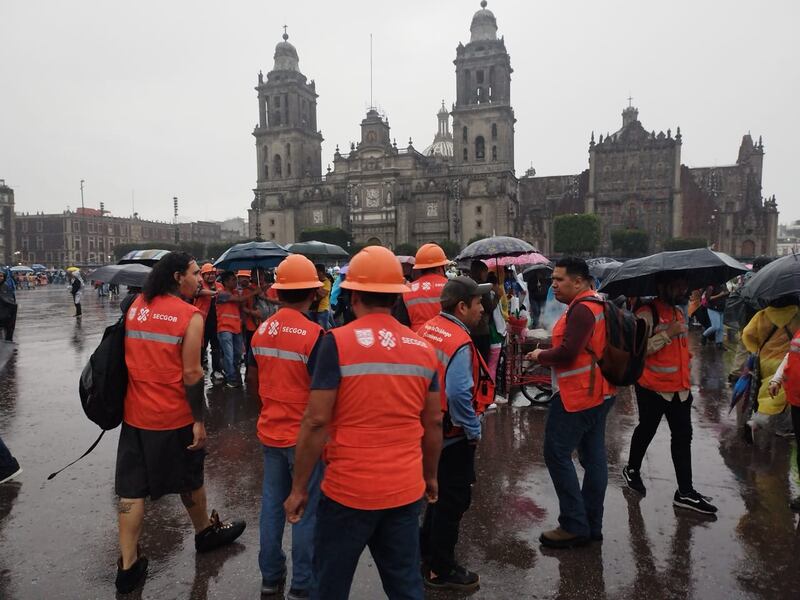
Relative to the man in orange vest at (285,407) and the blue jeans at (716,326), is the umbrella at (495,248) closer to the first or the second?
the man in orange vest at (285,407)

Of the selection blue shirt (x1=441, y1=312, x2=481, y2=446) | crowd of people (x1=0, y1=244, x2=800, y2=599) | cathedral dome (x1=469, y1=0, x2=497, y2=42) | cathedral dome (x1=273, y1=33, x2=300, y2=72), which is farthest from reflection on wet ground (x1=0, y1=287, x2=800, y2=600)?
cathedral dome (x1=273, y1=33, x2=300, y2=72)

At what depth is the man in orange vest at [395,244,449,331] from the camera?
555cm

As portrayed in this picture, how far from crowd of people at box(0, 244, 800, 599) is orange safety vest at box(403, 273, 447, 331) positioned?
16mm

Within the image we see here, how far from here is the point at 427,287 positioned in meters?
5.56

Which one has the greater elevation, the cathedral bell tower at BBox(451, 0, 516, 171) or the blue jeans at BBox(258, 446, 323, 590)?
the cathedral bell tower at BBox(451, 0, 516, 171)

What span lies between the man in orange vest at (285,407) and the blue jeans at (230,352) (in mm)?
5674

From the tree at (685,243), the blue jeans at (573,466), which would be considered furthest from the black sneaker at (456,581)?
the tree at (685,243)

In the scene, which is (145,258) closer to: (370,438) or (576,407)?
(576,407)

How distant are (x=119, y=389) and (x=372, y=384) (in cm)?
204

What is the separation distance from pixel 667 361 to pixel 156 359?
12.3ft

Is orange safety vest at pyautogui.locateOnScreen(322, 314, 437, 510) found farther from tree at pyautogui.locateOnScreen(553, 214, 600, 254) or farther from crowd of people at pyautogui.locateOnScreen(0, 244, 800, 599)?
tree at pyautogui.locateOnScreen(553, 214, 600, 254)

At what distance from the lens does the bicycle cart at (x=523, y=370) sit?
25.3 ft

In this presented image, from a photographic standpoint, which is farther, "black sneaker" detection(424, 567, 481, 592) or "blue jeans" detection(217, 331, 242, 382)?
"blue jeans" detection(217, 331, 242, 382)

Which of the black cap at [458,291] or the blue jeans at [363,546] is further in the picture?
the black cap at [458,291]
